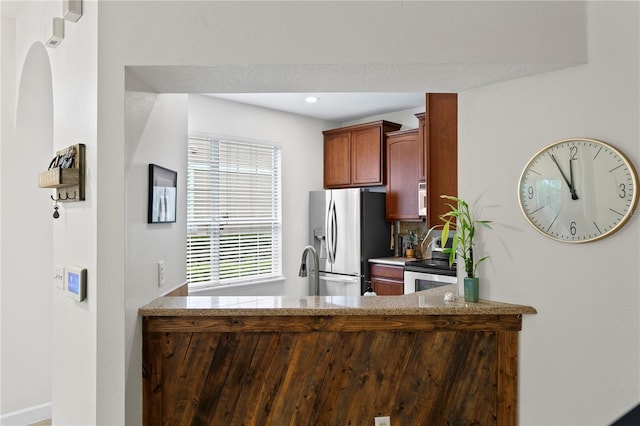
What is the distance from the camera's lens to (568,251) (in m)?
1.88

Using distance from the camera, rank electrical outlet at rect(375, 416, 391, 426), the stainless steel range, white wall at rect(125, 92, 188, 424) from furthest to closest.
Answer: the stainless steel range, electrical outlet at rect(375, 416, 391, 426), white wall at rect(125, 92, 188, 424)

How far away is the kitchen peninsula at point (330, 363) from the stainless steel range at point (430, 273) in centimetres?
178

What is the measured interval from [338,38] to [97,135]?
3.64 ft

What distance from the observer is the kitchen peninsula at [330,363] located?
1.96m

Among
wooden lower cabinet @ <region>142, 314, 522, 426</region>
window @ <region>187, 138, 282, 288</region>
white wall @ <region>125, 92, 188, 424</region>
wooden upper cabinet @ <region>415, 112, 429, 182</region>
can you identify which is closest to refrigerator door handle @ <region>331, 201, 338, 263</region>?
window @ <region>187, 138, 282, 288</region>

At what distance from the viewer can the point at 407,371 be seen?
200 centimetres

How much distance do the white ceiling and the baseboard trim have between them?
292cm

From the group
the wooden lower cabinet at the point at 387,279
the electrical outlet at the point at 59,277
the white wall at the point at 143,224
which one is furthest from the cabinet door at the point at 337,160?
the electrical outlet at the point at 59,277

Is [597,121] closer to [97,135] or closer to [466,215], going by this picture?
[466,215]

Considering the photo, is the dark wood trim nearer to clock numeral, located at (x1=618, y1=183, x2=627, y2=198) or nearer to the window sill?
clock numeral, located at (x1=618, y1=183, x2=627, y2=198)

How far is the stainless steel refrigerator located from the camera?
179 inches

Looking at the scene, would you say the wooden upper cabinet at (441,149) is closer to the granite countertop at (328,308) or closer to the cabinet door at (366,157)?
the granite countertop at (328,308)

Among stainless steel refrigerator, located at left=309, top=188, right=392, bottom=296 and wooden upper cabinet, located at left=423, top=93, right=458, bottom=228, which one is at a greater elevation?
wooden upper cabinet, located at left=423, top=93, right=458, bottom=228

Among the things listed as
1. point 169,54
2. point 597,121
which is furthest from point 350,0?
point 597,121
